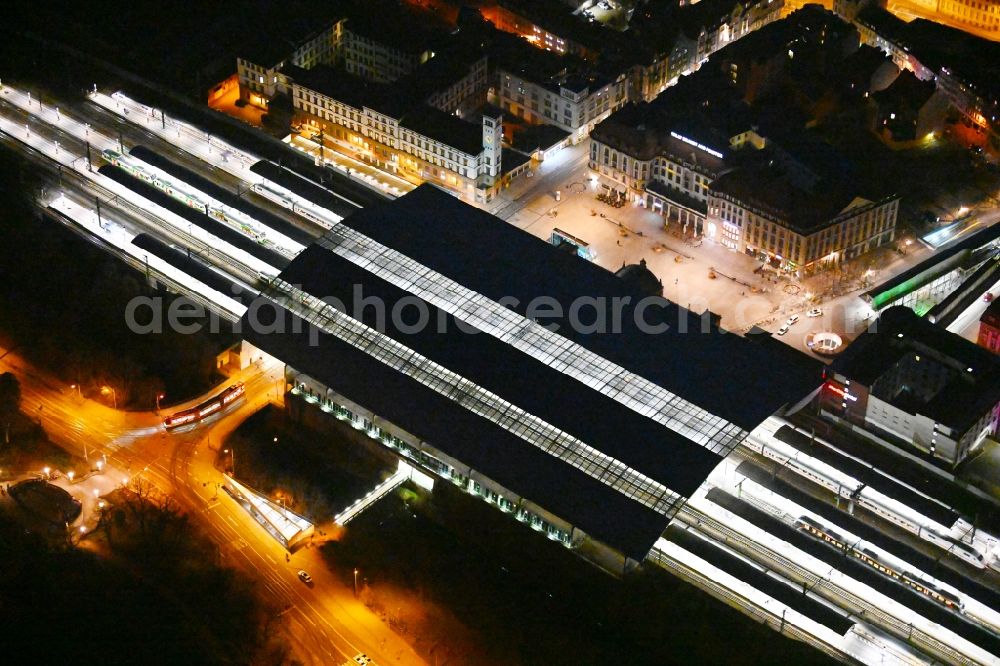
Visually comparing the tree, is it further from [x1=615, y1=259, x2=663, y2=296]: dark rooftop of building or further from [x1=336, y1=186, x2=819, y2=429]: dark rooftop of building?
[x1=615, y1=259, x2=663, y2=296]: dark rooftop of building

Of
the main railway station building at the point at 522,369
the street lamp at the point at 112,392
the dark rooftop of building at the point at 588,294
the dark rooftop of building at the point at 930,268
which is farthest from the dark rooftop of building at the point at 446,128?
the street lamp at the point at 112,392

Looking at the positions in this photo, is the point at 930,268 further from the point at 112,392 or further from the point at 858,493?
the point at 112,392

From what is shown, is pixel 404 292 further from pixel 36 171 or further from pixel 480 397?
pixel 36 171

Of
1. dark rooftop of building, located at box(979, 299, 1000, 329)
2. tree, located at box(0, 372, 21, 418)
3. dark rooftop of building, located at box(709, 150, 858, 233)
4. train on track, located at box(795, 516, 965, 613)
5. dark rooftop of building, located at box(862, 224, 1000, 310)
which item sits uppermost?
dark rooftop of building, located at box(709, 150, 858, 233)

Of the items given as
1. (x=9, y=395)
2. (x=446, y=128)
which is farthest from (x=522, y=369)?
(x=9, y=395)

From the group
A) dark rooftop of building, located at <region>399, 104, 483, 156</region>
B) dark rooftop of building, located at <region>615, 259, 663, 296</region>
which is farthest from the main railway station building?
dark rooftop of building, located at <region>399, 104, 483, 156</region>

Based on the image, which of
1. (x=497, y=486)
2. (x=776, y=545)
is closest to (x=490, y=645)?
(x=497, y=486)
